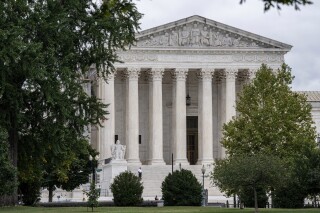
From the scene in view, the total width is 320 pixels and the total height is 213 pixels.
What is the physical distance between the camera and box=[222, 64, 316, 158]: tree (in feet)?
167

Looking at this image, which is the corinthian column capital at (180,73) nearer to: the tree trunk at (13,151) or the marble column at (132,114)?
the marble column at (132,114)

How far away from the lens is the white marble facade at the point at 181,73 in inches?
3462

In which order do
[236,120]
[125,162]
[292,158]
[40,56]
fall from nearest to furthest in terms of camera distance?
[40,56]
[292,158]
[236,120]
[125,162]

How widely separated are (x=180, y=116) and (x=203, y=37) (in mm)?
8918

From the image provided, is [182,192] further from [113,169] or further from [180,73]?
Answer: [180,73]

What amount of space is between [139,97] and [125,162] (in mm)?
15004

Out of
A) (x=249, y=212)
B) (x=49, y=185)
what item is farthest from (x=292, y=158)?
(x=49, y=185)

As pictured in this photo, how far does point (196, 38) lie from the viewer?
88875mm

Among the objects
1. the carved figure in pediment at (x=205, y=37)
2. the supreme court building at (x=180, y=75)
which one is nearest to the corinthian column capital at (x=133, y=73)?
the supreme court building at (x=180, y=75)

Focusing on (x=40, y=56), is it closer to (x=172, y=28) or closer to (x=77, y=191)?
(x=77, y=191)

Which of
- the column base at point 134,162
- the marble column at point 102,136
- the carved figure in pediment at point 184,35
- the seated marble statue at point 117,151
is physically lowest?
the column base at point 134,162

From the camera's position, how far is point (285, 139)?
51.9 m

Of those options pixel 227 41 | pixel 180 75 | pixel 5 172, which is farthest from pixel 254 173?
pixel 227 41

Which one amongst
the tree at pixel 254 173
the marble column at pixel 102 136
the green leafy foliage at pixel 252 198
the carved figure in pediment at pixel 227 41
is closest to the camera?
the tree at pixel 254 173
